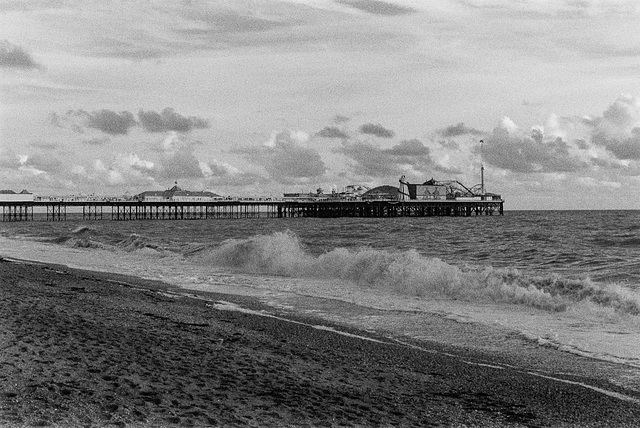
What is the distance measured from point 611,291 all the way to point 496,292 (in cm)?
231

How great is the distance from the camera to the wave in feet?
43.3

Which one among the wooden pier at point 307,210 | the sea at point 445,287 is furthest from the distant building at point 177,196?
the sea at point 445,287

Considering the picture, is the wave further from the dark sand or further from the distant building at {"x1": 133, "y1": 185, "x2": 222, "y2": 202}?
the distant building at {"x1": 133, "y1": 185, "x2": 222, "y2": 202}

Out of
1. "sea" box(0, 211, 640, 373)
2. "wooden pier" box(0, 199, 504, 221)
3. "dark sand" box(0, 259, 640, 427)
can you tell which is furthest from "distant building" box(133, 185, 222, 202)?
"dark sand" box(0, 259, 640, 427)

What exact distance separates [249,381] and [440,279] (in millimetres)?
10487

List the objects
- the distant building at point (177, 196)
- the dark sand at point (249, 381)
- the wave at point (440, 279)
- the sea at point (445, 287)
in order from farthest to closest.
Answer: the distant building at point (177, 196) → the wave at point (440, 279) → the sea at point (445, 287) → the dark sand at point (249, 381)

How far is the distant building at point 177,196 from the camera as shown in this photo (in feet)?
361

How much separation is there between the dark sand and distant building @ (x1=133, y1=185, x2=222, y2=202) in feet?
335

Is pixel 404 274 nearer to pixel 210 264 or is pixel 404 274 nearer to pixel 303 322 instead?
pixel 303 322

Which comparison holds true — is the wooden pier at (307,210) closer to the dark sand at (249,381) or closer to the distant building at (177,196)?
the distant building at (177,196)

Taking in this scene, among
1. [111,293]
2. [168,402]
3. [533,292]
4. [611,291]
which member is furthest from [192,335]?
[611,291]

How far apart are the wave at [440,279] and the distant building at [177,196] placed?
88.7 m

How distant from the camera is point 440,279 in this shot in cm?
1591

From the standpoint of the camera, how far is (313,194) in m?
140
